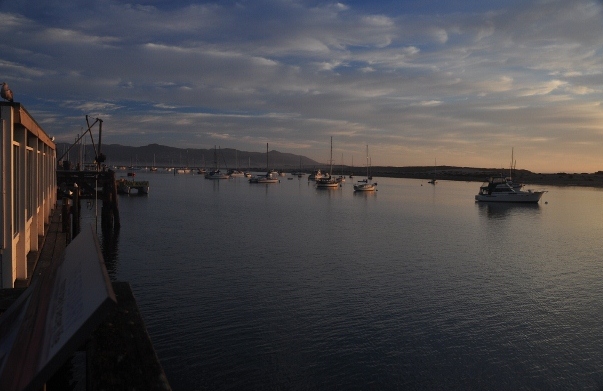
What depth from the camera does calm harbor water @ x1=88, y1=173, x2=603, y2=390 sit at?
11883 mm

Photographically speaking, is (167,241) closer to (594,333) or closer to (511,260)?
(511,260)

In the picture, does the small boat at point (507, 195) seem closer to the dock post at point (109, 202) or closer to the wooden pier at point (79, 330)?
the dock post at point (109, 202)

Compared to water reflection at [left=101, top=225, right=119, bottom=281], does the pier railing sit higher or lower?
higher

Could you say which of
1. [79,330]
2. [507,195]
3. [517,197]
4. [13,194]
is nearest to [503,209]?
[507,195]

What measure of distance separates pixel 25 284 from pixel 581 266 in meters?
24.2

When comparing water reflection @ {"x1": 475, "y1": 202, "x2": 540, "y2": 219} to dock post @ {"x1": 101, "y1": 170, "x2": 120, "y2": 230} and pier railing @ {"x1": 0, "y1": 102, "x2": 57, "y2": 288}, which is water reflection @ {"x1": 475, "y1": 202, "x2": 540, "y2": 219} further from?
pier railing @ {"x1": 0, "y1": 102, "x2": 57, "y2": 288}

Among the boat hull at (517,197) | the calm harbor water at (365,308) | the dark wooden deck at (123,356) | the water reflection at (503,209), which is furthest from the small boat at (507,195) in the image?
the dark wooden deck at (123,356)

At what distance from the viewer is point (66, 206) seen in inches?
755

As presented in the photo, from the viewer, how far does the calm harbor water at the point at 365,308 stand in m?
11.9

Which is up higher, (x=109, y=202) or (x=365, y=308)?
(x=109, y=202)

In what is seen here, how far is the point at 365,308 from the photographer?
16531mm

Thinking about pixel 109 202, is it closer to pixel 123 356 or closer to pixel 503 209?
pixel 123 356

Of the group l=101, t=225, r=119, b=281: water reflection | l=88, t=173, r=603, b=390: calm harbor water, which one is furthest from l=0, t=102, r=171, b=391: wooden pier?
l=101, t=225, r=119, b=281: water reflection

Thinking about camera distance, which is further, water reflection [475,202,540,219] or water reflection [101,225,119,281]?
water reflection [475,202,540,219]
